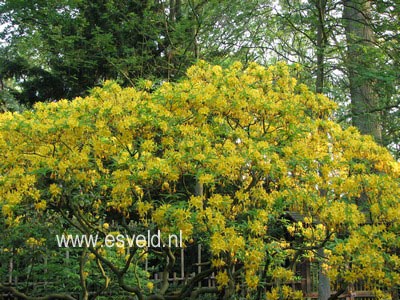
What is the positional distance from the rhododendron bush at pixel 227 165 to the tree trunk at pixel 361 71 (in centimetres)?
366

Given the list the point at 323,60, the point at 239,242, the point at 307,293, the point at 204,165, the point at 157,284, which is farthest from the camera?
the point at 307,293

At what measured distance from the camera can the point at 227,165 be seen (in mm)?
3680

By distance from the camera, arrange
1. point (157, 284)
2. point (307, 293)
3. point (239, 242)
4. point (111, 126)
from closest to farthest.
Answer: point (239, 242) < point (111, 126) < point (157, 284) < point (307, 293)

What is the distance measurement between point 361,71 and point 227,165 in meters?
4.73

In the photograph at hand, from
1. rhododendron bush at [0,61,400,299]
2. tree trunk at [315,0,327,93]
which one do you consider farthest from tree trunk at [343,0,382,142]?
rhododendron bush at [0,61,400,299]

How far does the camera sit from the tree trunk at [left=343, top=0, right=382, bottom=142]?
25.6ft

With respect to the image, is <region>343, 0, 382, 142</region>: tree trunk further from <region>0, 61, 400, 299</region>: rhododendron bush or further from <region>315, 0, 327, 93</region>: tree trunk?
<region>0, 61, 400, 299</region>: rhododendron bush

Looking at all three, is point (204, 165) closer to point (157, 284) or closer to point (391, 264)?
point (391, 264)

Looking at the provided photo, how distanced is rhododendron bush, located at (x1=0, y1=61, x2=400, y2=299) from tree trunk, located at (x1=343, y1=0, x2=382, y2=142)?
3665 mm

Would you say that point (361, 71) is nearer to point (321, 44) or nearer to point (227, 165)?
point (321, 44)

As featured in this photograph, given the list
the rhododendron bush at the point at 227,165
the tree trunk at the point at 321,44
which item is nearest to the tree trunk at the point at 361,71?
the tree trunk at the point at 321,44

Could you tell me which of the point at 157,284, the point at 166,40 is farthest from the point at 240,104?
the point at 166,40

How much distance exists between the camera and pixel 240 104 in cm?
407

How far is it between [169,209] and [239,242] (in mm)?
580
